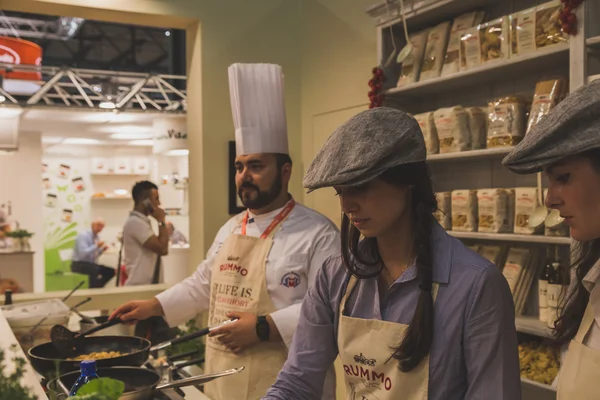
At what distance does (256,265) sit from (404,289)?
1.05 metres

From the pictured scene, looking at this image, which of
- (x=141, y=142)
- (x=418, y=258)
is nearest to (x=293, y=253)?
(x=418, y=258)

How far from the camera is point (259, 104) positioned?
2645 mm

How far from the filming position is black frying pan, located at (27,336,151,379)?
1.87 metres

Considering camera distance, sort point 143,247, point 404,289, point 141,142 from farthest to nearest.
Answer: point 141,142
point 143,247
point 404,289

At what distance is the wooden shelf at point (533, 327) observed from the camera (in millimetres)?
2127

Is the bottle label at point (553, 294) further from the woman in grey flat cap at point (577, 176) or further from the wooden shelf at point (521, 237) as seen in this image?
the woman in grey flat cap at point (577, 176)

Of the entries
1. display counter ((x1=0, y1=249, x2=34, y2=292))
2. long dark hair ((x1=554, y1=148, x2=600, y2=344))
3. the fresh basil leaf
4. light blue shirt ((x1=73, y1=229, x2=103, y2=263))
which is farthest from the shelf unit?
light blue shirt ((x1=73, y1=229, x2=103, y2=263))

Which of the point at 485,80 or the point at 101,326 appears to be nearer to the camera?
the point at 101,326

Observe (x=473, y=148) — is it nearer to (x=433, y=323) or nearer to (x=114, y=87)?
(x=433, y=323)

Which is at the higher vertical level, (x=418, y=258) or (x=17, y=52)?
(x=17, y=52)

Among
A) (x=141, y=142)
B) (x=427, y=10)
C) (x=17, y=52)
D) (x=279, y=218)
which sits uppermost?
(x=17, y=52)

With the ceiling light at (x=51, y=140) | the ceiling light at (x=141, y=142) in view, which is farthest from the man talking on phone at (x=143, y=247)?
the ceiling light at (x=51, y=140)

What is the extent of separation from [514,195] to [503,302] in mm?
1104

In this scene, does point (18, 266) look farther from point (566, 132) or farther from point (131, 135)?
point (566, 132)
